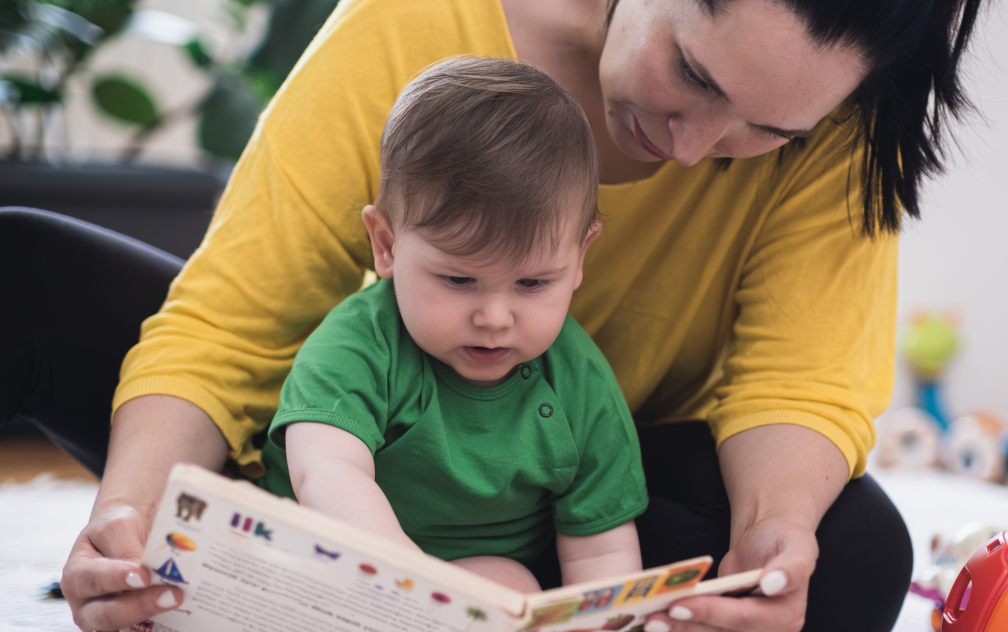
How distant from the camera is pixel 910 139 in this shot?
2.92ft

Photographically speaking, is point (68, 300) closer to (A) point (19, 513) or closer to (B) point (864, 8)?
(A) point (19, 513)

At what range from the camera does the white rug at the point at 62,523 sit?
97cm

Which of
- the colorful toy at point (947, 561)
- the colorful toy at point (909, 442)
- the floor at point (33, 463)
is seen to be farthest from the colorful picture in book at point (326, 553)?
the colorful toy at point (909, 442)

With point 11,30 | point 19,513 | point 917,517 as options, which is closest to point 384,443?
point 19,513

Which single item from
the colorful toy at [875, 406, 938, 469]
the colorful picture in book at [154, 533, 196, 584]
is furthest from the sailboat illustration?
the colorful toy at [875, 406, 938, 469]

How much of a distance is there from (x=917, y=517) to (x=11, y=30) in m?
→ 2.32

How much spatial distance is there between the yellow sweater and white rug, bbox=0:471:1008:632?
34 cm

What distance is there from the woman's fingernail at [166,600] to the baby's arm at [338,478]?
12 cm

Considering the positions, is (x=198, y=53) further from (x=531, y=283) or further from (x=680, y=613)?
(x=680, y=613)

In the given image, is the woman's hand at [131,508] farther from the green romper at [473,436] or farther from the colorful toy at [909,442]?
the colorful toy at [909,442]

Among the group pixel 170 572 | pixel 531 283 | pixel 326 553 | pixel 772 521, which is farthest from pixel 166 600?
pixel 772 521

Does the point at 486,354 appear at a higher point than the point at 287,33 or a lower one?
lower

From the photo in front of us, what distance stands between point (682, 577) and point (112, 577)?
14.9 inches

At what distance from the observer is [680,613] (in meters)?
0.59
